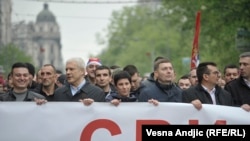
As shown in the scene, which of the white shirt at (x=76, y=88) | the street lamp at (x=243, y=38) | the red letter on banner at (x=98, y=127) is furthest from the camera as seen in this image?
the street lamp at (x=243, y=38)

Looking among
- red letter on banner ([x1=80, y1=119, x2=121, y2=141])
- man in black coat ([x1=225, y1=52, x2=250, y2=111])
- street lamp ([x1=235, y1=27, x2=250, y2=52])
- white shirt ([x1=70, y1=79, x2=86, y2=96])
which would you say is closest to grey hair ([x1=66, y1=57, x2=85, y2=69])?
white shirt ([x1=70, y1=79, x2=86, y2=96])

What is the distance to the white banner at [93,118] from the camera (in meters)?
9.55

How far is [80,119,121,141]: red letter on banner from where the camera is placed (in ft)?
31.3

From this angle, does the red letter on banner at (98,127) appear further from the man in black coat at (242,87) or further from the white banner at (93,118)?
the man in black coat at (242,87)

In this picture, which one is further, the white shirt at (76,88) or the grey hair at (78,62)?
the grey hair at (78,62)

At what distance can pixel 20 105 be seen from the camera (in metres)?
9.61

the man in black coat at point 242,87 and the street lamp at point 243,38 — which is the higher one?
the street lamp at point 243,38

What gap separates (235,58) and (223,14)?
5655 mm

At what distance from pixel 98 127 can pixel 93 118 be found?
13 cm

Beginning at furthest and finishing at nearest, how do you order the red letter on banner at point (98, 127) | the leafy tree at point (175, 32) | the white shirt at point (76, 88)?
the leafy tree at point (175, 32)
the white shirt at point (76, 88)
the red letter on banner at point (98, 127)

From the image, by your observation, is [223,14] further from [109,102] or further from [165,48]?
[165,48]

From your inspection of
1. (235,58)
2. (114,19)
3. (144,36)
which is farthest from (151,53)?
(235,58)

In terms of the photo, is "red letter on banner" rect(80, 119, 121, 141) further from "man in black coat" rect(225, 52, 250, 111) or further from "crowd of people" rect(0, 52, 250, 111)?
"man in black coat" rect(225, 52, 250, 111)

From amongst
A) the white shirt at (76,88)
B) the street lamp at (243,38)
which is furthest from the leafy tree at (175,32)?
the white shirt at (76,88)
